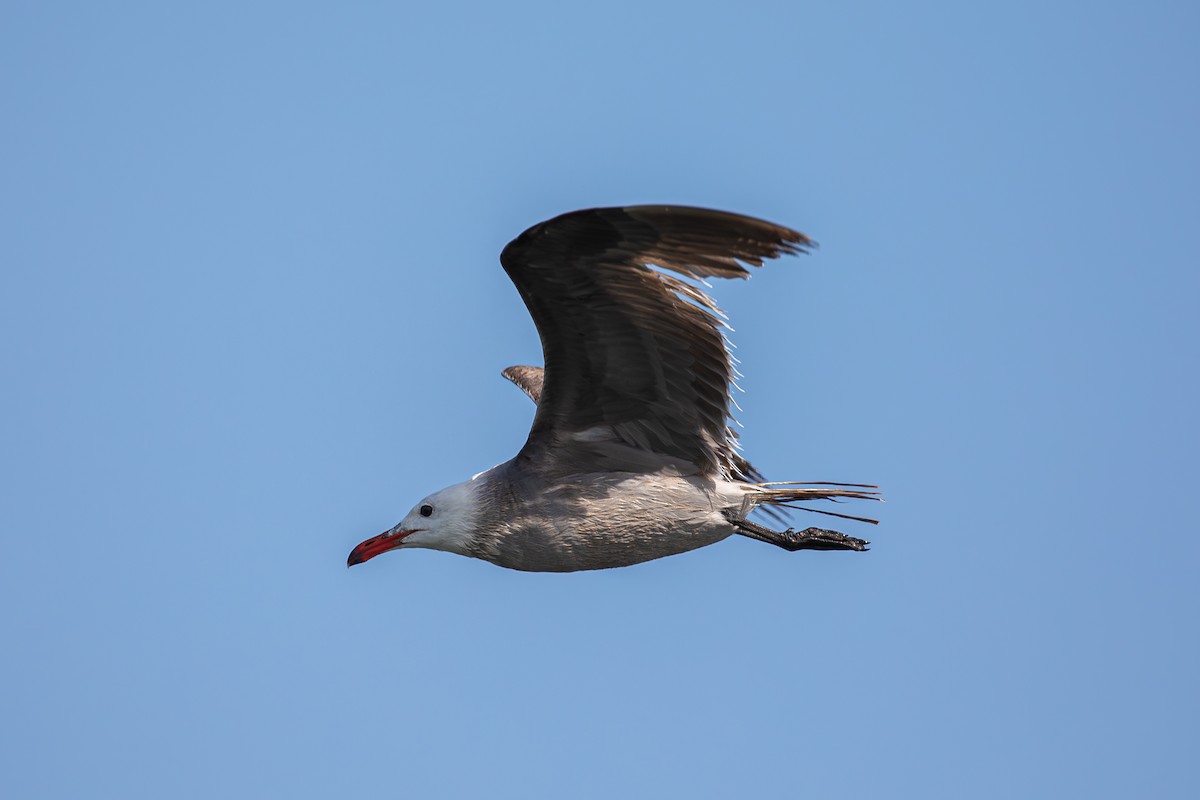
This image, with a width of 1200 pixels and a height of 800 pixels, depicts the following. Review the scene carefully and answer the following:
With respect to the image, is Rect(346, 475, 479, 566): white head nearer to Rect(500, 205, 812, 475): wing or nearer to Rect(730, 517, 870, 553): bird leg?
Rect(500, 205, 812, 475): wing

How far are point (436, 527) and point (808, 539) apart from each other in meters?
2.97

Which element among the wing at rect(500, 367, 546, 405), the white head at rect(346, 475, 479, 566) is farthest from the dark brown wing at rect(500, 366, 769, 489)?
the white head at rect(346, 475, 479, 566)

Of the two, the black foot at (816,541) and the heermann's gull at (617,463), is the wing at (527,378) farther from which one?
the black foot at (816,541)

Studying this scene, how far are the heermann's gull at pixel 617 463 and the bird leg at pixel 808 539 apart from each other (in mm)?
11

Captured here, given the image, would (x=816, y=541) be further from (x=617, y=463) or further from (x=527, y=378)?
(x=527, y=378)

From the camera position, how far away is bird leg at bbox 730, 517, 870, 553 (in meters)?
13.2

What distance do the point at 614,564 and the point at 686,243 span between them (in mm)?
3070

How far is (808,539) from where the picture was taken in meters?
13.3

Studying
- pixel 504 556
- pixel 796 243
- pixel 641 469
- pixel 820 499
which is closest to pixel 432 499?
pixel 504 556

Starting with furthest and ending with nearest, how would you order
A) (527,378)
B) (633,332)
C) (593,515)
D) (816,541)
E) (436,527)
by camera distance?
1. (527,378)
2. (816,541)
3. (436,527)
4. (593,515)
5. (633,332)

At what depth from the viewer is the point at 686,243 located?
11.0 meters

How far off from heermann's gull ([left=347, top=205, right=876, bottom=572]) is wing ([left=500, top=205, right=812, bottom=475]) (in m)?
0.01

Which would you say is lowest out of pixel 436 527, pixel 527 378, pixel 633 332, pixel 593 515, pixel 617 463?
pixel 436 527

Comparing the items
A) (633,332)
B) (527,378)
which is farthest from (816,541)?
(527,378)
